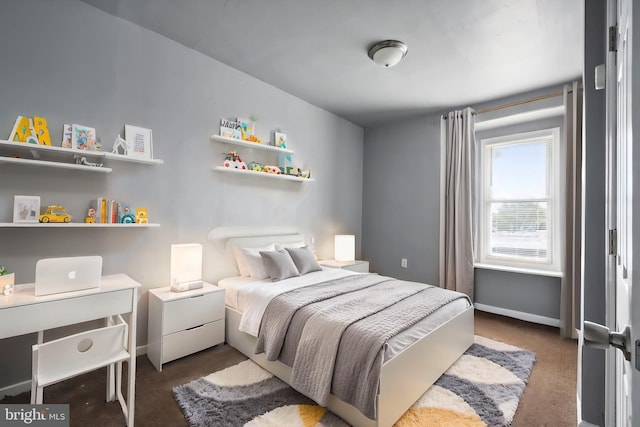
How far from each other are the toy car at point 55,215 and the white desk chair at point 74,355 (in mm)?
925

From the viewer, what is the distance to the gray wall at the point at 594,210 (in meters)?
1.46

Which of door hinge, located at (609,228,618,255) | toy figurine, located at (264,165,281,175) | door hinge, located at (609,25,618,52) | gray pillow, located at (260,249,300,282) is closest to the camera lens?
door hinge, located at (609,228,618,255)

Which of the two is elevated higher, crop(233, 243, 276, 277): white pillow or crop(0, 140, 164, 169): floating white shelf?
crop(0, 140, 164, 169): floating white shelf

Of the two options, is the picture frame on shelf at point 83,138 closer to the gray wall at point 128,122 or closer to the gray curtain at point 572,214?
the gray wall at point 128,122

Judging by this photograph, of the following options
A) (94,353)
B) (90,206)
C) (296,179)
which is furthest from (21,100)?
(296,179)

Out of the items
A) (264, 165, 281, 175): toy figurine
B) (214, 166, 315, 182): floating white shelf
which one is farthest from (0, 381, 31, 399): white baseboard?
(264, 165, 281, 175): toy figurine

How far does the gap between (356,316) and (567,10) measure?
8.64 ft

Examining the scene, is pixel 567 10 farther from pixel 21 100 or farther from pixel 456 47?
pixel 21 100

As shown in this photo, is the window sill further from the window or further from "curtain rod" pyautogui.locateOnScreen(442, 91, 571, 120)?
"curtain rod" pyautogui.locateOnScreen(442, 91, 571, 120)

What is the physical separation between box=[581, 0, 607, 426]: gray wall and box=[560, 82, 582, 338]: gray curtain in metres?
1.93

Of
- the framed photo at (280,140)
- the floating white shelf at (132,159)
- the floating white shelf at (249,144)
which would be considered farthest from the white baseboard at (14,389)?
the framed photo at (280,140)

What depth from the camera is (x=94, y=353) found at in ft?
5.07

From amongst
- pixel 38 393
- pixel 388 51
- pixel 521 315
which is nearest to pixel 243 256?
pixel 38 393

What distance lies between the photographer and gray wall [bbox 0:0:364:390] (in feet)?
6.49
